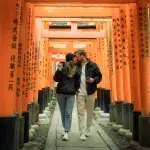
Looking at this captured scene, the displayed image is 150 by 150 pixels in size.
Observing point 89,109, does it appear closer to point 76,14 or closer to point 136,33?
point 136,33

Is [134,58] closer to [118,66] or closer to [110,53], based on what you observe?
[118,66]

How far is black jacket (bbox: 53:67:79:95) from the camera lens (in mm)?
7574

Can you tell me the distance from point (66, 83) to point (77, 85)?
267 mm

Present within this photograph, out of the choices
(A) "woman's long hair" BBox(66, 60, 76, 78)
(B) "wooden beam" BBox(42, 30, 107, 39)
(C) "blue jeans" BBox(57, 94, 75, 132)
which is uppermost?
(B) "wooden beam" BBox(42, 30, 107, 39)

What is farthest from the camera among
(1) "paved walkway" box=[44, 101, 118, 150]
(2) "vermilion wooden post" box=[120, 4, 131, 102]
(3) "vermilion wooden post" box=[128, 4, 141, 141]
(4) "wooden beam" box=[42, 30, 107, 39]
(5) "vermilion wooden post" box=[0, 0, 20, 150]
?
(4) "wooden beam" box=[42, 30, 107, 39]

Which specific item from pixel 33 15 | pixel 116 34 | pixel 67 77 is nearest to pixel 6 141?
pixel 67 77

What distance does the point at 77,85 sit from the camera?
7.70 m

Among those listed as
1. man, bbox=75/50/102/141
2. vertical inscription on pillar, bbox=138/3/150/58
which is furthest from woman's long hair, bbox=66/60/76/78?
vertical inscription on pillar, bbox=138/3/150/58

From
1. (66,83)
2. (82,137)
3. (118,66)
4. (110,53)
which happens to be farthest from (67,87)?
(110,53)

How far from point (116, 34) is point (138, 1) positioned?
292cm

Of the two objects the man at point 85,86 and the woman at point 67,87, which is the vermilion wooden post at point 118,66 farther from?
the woman at point 67,87

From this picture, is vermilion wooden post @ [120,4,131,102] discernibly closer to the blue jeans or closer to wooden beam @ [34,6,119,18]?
wooden beam @ [34,6,119,18]

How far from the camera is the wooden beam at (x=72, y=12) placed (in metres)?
10.0

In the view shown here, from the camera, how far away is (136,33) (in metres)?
7.68
